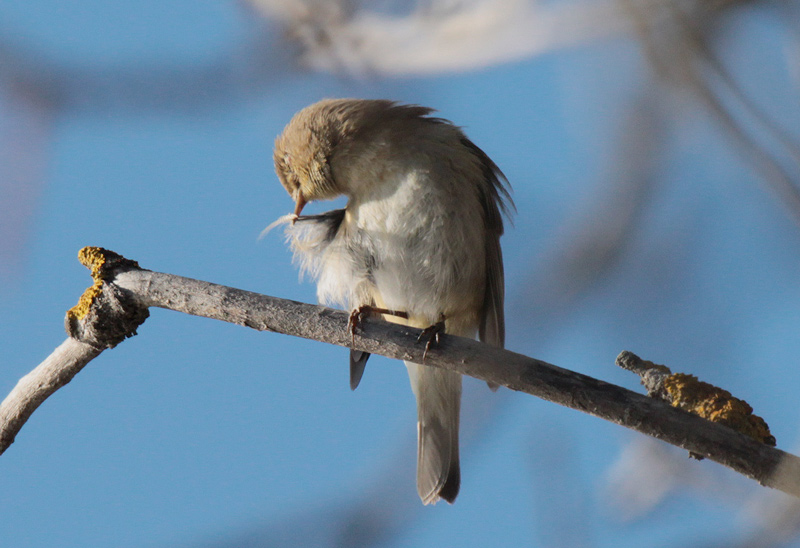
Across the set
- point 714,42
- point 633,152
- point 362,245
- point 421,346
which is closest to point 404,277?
point 362,245

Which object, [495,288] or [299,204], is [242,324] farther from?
[495,288]

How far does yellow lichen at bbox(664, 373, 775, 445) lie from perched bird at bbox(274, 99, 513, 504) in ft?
4.10

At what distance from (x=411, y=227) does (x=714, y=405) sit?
5.00ft

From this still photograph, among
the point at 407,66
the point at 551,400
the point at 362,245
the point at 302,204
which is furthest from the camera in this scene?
the point at 302,204

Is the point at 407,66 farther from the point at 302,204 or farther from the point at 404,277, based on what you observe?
the point at 302,204

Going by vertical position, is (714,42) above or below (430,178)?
below

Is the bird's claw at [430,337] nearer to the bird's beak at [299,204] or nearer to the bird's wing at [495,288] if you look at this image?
the bird's wing at [495,288]

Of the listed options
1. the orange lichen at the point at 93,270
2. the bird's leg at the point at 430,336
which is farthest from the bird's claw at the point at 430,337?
the orange lichen at the point at 93,270

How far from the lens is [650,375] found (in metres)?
2.61

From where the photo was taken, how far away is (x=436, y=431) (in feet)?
13.4

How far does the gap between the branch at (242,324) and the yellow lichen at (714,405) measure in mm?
234

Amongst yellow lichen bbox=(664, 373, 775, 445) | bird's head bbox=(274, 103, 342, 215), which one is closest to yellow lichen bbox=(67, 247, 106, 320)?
bird's head bbox=(274, 103, 342, 215)

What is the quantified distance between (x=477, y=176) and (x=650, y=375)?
4.72 feet

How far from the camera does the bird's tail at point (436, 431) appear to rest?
398 centimetres
